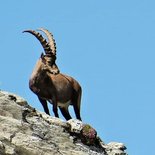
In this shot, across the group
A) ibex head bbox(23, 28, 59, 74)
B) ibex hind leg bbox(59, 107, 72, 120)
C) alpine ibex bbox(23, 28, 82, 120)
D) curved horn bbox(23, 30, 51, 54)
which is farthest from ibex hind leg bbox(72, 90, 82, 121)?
curved horn bbox(23, 30, 51, 54)

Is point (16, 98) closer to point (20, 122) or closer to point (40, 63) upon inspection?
point (20, 122)

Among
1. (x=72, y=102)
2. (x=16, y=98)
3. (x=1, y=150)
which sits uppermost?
(x=72, y=102)

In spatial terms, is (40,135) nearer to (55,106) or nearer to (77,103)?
(55,106)

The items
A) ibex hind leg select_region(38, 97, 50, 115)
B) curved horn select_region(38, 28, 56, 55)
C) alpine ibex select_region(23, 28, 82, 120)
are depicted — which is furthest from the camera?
curved horn select_region(38, 28, 56, 55)

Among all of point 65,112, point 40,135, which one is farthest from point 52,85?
point 40,135

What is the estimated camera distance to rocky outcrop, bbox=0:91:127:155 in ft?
54.9

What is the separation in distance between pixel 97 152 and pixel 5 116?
305 cm

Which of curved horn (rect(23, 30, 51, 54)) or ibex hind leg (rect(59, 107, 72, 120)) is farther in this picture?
curved horn (rect(23, 30, 51, 54))

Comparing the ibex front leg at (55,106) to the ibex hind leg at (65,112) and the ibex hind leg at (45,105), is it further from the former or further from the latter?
the ibex hind leg at (65,112)

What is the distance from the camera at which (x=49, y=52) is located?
24.4m

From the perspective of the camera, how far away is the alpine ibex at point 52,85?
23586 mm

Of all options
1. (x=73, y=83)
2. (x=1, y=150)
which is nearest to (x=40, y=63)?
(x=73, y=83)

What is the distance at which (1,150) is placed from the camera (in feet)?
51.5

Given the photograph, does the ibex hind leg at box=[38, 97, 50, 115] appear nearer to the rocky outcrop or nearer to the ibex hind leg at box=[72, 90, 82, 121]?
the ibex hind leg at box=[72, 90, 82, 121]
